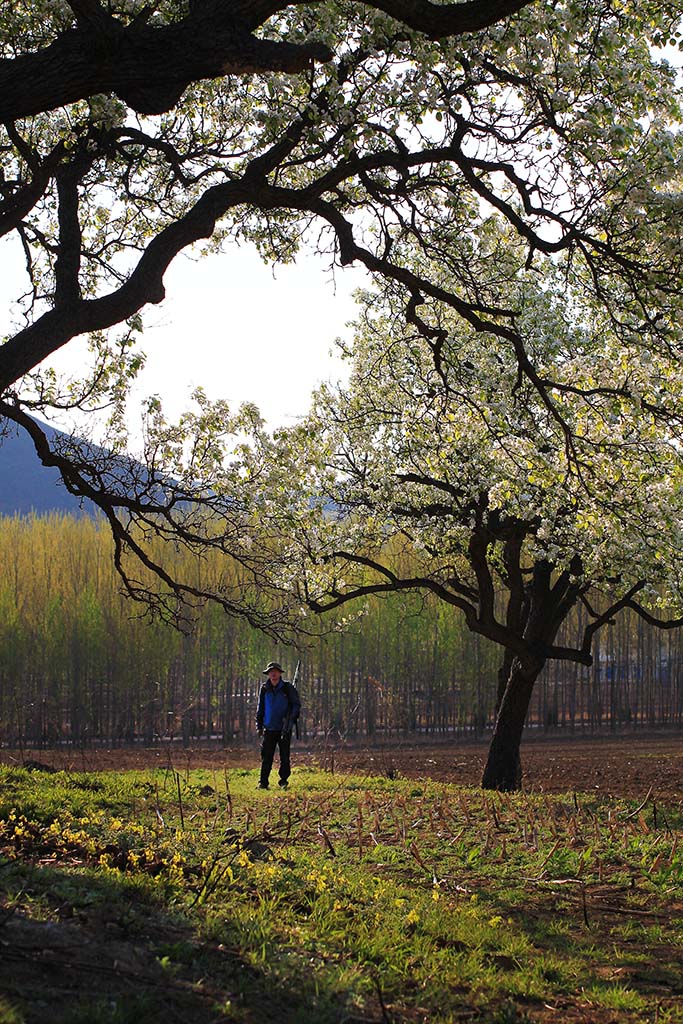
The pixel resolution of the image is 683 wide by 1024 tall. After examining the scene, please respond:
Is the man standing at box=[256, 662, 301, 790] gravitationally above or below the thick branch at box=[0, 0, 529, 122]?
below

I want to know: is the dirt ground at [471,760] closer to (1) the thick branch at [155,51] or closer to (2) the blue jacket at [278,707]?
(2) the blue jacket at [278,707]

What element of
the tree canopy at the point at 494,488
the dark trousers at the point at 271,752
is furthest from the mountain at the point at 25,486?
the dark trousers at the point at 271,752

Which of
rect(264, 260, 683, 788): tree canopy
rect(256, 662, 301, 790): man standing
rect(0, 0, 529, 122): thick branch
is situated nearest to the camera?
rect(0, 0, 529, 122): thick branch

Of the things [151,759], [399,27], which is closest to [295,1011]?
[399,27]

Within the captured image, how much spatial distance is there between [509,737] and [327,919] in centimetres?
1225

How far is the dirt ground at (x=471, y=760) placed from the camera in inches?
783

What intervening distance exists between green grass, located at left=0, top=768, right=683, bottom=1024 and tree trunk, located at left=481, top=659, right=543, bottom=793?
6.58m

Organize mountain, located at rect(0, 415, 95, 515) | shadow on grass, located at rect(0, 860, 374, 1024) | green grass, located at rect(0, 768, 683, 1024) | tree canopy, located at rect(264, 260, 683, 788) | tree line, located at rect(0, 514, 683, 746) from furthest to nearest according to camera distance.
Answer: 1. mountain, located at rect(0, 415, 95, 515)
2. tree line, located at rect(0, 514, 683, 746)
3. tree canopy, located at rect(264, 260, 683, 788)
4. green grass, located at rect(0, 768, 683, 1024)
5. shadow on grass, located at rect(0, 860, 374, 1024)

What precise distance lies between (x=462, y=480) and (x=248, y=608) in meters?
6.17

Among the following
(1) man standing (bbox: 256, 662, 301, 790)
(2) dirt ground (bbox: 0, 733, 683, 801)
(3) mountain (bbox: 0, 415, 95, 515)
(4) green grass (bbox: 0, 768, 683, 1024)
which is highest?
(3) mountain (bbox: 0, 415, 95, 515)

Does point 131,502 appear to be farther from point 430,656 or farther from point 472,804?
point 430,656

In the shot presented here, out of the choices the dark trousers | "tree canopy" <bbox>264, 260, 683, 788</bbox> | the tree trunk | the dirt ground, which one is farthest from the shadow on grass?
the tree trunk

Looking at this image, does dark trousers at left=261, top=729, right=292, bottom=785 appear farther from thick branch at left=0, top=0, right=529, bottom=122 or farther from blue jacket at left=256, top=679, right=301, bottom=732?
thick branch at left=0, top=0, right=529, bottom=122

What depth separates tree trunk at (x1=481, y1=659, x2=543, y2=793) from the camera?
18641 mm
